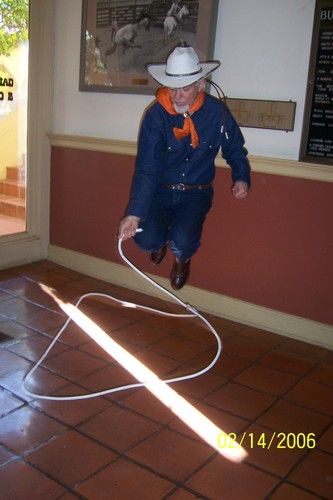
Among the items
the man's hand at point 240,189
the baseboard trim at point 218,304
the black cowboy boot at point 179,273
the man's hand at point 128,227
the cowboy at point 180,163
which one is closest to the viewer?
the man's hand at point 128,227

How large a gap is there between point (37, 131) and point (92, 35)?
818mm

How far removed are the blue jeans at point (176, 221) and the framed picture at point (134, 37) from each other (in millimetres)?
877

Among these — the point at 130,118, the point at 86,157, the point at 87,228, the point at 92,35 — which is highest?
the point at 92,35

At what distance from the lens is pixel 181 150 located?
8.69 feet

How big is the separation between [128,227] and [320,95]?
122cm

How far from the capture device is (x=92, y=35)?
360 cm

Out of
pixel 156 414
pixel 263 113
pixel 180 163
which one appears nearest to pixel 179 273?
pixel 180 163

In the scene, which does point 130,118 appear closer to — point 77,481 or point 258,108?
point 258,108

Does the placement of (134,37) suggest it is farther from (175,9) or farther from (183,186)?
(183,186)

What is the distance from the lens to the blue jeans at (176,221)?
2.66 metres

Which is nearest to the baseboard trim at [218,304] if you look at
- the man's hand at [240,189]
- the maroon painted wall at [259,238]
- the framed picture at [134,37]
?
the maroon painted wall at [259,238]

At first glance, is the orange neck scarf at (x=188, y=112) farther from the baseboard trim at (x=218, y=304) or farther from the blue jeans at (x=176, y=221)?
the baseboard trim at (x=218, y=304)

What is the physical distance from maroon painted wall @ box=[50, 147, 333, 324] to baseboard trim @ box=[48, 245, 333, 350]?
0.15 feet

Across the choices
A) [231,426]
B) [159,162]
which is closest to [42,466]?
[231,426]
